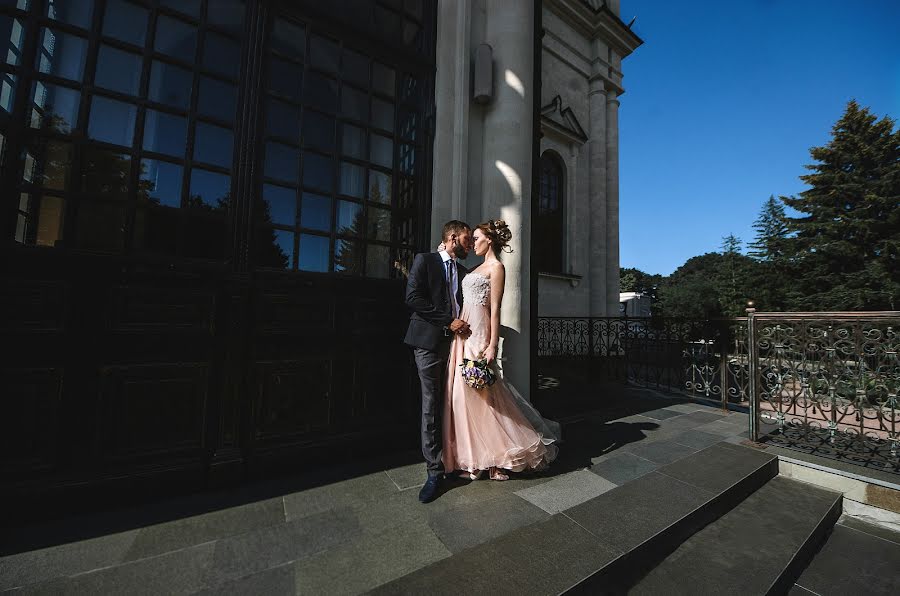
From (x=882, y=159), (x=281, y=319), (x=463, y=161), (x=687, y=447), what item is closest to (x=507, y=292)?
(x=463, y=161)

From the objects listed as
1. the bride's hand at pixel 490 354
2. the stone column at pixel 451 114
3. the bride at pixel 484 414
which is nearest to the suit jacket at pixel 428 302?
the bride at pixel 484 414

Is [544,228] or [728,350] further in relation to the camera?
[544,228]

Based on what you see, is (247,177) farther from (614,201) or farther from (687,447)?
(614,201)

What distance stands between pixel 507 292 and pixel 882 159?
22.8 m

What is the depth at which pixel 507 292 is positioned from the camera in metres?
3.61

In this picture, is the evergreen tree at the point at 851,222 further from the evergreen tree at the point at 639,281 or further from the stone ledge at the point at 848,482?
the evergreen tree at the point at 639,281

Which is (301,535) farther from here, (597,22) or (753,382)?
(597,22)

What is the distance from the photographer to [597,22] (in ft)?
40.6

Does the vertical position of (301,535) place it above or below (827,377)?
below

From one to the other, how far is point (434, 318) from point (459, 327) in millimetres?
233

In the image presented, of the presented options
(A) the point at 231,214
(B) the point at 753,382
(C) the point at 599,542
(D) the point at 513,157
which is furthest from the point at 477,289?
(B) the point at 753,382

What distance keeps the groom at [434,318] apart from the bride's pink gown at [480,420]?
12 centimetres

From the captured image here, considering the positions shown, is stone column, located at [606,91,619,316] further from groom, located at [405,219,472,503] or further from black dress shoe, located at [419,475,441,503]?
black dress shoe, located at [419,475,441,503]

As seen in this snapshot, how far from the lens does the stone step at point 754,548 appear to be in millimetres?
1867
